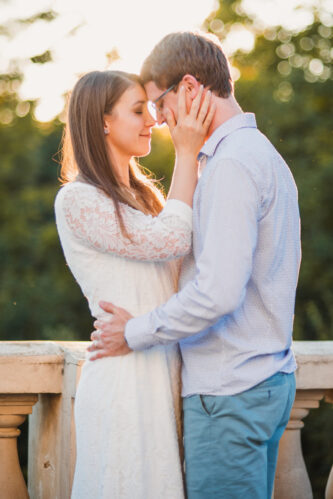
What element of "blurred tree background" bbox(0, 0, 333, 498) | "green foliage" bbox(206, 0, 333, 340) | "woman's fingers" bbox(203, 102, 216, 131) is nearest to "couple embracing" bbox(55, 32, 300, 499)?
"woman's fingers" bbox(203, 102, 216, 131)

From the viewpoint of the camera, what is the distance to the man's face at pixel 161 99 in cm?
240

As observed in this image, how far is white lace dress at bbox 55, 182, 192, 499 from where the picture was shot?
7.57 ft

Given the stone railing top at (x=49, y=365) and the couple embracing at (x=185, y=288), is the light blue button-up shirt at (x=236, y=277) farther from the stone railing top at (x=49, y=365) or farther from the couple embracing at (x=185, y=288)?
the stone railing top at (x=49, y=365)

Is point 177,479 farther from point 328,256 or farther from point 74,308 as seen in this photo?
point 74,308

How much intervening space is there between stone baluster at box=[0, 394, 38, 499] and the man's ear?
147 centimetres

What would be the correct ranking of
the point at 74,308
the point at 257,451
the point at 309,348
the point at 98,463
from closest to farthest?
the point at 257,451 < the point at 98,463 < the point at 309,348 < the point at 74,308

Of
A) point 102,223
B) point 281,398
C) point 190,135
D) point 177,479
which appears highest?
point 190,135

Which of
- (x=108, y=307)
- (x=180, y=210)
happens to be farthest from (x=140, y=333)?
(x=180, y=210)

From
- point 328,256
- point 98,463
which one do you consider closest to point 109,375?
point 98,463

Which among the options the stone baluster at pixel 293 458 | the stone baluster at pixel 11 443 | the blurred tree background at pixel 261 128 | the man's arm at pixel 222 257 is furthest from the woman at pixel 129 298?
the blurred tree background at pixel 261 128

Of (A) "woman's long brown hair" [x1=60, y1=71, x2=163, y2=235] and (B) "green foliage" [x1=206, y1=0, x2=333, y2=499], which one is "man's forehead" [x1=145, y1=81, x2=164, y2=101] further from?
(B) "green foliage" [x1=206, y1=0, x2=333, y2=499]

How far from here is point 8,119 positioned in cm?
2002

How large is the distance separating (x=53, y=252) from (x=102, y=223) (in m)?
16.2

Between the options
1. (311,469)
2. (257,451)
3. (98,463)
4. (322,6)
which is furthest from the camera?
(322,6)
